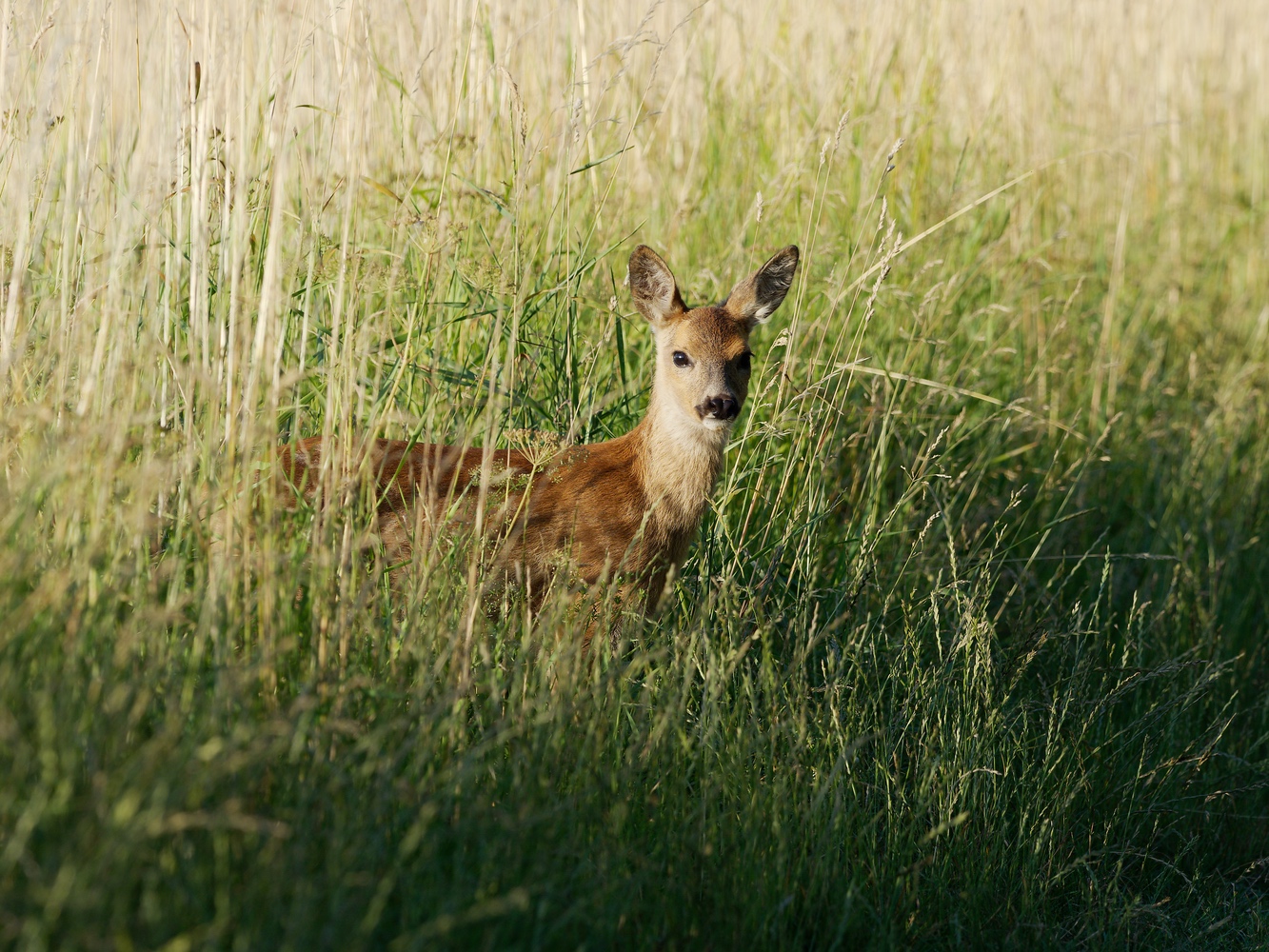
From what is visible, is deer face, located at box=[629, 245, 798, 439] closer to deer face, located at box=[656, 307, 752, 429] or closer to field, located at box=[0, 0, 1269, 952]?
deer face, located at box=[656, 307, 752, 429]

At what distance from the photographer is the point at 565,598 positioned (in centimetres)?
262

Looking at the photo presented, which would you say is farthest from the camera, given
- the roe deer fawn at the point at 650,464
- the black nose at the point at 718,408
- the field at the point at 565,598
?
the black nose at the point at 718,408

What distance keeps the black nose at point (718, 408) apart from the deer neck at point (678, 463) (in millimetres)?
71

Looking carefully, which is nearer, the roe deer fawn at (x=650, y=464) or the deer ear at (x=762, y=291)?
the roe deer fawn at (x=650, y=464)

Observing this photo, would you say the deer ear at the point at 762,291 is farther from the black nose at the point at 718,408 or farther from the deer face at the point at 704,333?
the black nose at the point at 718,408

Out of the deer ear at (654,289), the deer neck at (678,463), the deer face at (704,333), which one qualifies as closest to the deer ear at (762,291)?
the deer face at (704,333)

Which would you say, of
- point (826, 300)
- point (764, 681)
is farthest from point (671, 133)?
point (764, 681)

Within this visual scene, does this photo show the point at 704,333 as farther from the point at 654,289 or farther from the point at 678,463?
the point at 678,463

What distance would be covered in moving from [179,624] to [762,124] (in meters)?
3.51

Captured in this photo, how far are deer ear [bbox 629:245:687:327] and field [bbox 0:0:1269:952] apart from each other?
116 mm

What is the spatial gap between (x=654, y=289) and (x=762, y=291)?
348 millimetres

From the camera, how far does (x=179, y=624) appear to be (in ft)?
7.93

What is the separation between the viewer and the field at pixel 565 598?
204cm

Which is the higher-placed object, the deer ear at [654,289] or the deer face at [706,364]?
the deer ear at [654,289]
